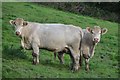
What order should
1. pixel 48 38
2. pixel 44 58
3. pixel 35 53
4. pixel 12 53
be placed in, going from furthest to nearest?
pixel 44 58 < pixel 12 53 < pixel 48 38 < pixel 35 53

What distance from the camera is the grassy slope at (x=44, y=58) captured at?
44.3 ft

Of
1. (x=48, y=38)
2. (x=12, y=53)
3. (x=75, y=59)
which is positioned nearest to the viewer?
(x=48, y=38)

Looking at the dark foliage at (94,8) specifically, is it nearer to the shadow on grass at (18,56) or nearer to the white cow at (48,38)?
the shadow on grass at (18,56)

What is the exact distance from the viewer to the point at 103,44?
22.1 meters

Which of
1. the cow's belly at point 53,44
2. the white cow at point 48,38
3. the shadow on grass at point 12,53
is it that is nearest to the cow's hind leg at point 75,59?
the white cow at point 48,38

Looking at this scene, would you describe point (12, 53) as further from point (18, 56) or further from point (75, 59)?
point (75, 59)

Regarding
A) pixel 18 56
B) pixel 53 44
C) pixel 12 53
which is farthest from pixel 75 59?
pixel 12 53

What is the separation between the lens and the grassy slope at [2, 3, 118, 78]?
1349cm

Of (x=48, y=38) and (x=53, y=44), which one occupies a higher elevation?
(x=48, y=38)

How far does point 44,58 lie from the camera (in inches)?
637

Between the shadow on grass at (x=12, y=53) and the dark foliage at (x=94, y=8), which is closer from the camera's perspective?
the shadow on grass at (x=12, y=53)

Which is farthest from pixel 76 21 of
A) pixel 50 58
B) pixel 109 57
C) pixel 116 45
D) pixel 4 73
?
pixel 4 73

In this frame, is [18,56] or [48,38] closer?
[48,38]

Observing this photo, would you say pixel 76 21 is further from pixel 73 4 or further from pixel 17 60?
pixel 17 60
